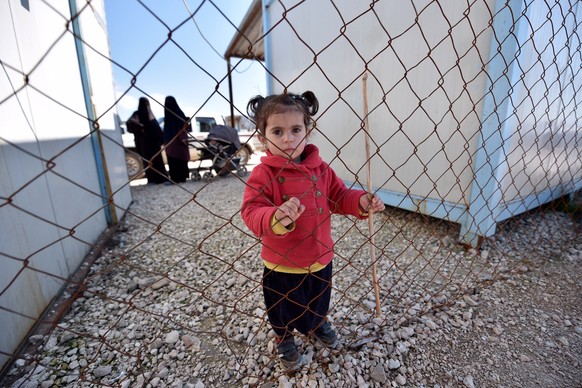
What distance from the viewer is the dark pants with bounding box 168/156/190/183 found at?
5.88 metres

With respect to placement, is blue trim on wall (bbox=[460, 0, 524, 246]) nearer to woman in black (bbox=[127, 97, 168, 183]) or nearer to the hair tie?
the hair tie

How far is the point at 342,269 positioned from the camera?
1.72 m

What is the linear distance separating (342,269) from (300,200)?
2.26 feet

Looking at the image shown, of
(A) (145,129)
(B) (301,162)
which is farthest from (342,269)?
(A) (145,129)

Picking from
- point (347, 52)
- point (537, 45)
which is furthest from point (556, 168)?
point (347, 52)

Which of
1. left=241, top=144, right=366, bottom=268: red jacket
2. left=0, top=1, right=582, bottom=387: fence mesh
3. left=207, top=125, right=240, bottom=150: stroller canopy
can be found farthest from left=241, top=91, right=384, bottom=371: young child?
left=207, top=125, right=240, bottom=150: stroller canopy

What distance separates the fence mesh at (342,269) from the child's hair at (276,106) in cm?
12

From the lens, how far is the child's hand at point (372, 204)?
128cm

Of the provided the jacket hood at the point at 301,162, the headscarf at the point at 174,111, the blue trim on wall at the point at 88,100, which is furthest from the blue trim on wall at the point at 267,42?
the jacket hood at the point at 301,162

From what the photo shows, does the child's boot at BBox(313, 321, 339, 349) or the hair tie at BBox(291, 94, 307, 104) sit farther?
the child's boot at BBox(313, 321, 339, 349)

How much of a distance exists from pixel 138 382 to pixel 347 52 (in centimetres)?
305

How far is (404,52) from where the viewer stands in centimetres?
246

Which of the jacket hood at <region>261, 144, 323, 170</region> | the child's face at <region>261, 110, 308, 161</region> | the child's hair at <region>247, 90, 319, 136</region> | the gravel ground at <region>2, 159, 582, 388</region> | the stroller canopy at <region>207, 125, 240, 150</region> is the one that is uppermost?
the child's hair at <region>247, 90, 319, 136</region>

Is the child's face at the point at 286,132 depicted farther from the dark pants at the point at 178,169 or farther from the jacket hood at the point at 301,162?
the dark pants at the point at 178,169
